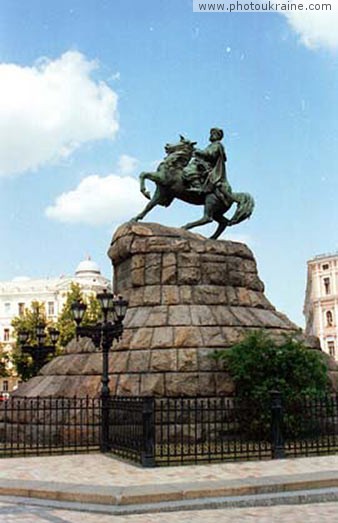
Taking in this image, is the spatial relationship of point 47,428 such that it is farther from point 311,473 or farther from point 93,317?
point 93,317

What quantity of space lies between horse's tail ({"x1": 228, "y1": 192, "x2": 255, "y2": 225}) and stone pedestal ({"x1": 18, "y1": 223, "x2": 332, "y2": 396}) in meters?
0.89

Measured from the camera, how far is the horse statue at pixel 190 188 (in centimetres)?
1855

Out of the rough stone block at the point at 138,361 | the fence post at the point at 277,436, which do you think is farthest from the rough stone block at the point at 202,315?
the fence post at the point at 277,436

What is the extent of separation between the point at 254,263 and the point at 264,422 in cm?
626

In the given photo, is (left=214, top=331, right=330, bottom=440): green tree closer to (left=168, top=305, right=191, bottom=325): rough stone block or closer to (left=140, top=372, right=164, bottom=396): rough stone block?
(left=140, top=372, right=164, bottom=396): rough stone block

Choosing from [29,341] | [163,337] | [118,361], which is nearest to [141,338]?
[163,337]

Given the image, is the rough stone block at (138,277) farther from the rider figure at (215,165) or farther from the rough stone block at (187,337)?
the rider figure at (215,165)

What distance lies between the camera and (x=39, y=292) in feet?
254

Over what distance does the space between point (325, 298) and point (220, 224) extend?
6918 cm

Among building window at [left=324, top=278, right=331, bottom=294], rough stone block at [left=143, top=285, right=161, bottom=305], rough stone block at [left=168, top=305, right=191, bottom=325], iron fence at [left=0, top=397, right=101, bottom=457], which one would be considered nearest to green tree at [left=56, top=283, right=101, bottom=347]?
rough stone block at [left=143, top=285, right=161, bottom=305]

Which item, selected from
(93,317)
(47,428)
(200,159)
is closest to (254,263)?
(200,159)

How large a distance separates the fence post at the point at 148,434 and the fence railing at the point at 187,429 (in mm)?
326

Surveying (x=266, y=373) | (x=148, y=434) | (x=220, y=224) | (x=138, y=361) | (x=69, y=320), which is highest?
(x=220, y=224)

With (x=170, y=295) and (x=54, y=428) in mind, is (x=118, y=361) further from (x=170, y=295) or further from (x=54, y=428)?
(x=170, y=295)
